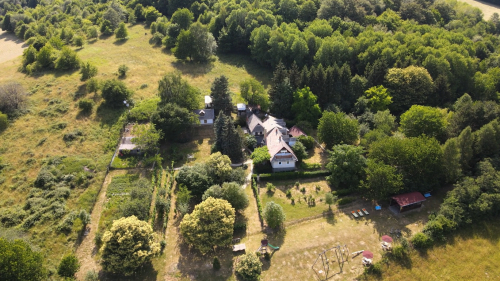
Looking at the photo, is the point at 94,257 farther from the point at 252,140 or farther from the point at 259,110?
the point at 259,110

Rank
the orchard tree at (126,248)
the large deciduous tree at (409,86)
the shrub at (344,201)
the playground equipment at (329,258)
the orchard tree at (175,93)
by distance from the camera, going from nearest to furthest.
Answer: the orchard tree at (126,248)
the playground equipment at (329,258)
the shrub at (344,201)
the orchard tree at (175,93)
the large deciduous tree at (409,86)

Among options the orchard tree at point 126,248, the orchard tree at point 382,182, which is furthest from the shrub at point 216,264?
the orchard tree at point 382,182

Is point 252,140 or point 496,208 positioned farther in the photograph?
point 252,140

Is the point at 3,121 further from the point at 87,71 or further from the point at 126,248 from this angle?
the point at 126,248

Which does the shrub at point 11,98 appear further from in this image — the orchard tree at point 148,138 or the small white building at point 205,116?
the small white building at point 205,116

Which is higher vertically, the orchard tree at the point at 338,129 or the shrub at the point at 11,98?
the orchard tree at the point at 338,129

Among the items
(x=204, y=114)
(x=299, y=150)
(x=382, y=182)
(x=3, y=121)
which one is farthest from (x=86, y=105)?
(x=382, y=182)

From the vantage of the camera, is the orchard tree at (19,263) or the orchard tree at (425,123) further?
the orchard tree at (425,123)

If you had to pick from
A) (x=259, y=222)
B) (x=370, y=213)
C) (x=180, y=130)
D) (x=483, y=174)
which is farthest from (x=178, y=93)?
(x=483, y=174)
